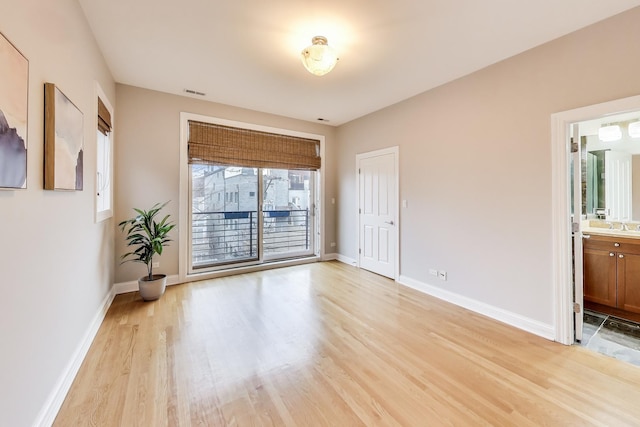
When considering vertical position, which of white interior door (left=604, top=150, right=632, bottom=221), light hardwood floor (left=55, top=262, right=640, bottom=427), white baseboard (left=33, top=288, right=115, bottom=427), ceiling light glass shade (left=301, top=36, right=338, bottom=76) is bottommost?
light hardwood floor (left=55, top=262, right=640, bottom=427)

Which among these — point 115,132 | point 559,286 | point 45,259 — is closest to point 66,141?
point 45,259

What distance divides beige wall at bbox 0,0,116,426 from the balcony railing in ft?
6.30

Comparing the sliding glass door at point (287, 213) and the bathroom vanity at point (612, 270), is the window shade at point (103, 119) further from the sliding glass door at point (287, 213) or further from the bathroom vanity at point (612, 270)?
the bathroom vanity at point (612, 270)

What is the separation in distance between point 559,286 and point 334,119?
3920mm

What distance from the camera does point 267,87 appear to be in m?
3.48

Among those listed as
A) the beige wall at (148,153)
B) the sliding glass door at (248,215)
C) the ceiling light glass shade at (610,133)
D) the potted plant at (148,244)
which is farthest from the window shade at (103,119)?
the ceiling light glass shade at (610,133)

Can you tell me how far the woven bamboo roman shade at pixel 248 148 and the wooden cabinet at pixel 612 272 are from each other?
405cm

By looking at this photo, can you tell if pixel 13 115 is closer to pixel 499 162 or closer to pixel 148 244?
pixel 148 244

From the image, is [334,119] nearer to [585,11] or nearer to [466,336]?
[585,11]

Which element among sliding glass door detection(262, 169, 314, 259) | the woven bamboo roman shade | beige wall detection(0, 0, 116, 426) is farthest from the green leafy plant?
sliding glass door detection(262, 169, 314, 259)

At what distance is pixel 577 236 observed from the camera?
2340 millimetres

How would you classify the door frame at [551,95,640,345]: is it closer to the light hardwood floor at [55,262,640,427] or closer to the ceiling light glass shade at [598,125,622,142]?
the light hardwood floor at [55,262,640,427]

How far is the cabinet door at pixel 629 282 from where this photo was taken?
2.70 m

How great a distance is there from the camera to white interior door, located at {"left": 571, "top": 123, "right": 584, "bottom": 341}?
2.34m
